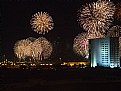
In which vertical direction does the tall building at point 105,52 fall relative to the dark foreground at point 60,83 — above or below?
above

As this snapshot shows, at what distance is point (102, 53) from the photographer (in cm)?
7712

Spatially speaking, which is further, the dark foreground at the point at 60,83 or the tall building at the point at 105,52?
the tall building at the point at 105,52

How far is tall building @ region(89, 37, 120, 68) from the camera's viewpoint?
7369 centimetres

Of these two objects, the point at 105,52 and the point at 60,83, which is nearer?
the point at 60,83

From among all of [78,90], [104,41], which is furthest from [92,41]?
[78,90]

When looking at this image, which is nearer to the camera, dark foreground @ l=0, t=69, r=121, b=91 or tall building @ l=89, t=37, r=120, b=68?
dark foreground @ l=0, t=69, r=121, b=91

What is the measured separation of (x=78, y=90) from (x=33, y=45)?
2639 inches

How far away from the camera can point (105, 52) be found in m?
76.2

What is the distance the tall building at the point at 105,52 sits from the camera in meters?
73.7

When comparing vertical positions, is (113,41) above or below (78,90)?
above

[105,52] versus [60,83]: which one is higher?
[105,52]

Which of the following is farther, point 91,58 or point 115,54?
point 91,58

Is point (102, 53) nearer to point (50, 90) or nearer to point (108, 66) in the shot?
point (108, 66)

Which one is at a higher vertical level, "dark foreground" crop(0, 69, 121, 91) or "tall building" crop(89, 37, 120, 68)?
"tall building" crop(89, 37, 120, 68)
